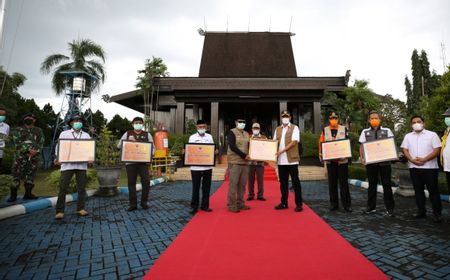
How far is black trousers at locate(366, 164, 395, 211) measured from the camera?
444 centimetres

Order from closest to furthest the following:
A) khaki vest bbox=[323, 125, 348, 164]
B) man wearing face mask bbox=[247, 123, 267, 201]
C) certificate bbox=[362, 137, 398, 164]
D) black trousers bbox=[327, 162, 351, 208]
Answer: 1. certificate bbox=[362, 137, 398, 164]
2. black trousers bbox=[327, 162, 351, 208]
3. khaki vest bbox=[323, 125, 348, 164]
4. man wearing face mask bbox=[247, 123, 267, 201]

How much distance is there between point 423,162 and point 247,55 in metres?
18.2

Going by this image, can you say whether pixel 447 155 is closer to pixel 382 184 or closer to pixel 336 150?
pixel 382 184

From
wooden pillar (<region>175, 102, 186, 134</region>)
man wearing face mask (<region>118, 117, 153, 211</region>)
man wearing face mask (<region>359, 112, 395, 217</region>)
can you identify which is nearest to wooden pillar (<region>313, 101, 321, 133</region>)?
wooden pillar (<region>175, 102, 186, 134</region>)

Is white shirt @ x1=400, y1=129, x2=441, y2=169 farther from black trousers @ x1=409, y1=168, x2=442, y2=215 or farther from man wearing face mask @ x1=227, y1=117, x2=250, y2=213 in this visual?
man wearing face mask @ x1=227, y1=117, x2=250, y2=213

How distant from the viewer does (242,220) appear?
414 centimetres

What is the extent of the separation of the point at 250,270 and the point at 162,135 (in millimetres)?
10086

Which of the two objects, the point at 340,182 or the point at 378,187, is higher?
the point at 340,182

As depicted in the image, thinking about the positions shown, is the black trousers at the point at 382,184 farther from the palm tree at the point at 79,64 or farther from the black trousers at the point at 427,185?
the palm tree at the point at 79,64

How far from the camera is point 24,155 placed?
18.6 feet

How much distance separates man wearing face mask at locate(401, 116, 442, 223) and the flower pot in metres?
6.76

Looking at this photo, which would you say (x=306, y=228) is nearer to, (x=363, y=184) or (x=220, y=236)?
(x=220, y=236)

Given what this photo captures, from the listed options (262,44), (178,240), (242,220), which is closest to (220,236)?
(178,240)

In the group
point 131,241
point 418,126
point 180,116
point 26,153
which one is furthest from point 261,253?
point 180,116
